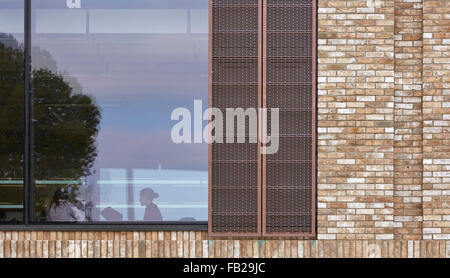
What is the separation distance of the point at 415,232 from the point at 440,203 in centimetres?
52

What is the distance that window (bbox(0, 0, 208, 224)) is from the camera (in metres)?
6.95

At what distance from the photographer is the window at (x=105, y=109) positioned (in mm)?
6945

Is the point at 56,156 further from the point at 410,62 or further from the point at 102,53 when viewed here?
the point at 410,62

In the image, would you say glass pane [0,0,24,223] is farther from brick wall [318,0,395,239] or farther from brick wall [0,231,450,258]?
brick wall [318,0,395,239]

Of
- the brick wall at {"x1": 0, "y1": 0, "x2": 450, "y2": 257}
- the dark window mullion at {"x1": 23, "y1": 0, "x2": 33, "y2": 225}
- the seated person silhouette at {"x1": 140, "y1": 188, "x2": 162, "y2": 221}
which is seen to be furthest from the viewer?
the seated person silhouette at {"x1": 140, "y1": 188, "x2": 162, "y2": 221}

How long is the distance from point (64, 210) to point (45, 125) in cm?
120

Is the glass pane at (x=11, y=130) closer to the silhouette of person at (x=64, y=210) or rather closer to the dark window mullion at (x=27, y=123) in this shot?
the dark window mullion at (x=27, y=123)

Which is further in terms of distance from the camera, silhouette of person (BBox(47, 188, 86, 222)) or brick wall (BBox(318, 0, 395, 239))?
silhouette of person (BBox(47, 188, 86, 222))

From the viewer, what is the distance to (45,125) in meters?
6.95

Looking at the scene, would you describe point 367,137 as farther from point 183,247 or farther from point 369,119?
point 183,247

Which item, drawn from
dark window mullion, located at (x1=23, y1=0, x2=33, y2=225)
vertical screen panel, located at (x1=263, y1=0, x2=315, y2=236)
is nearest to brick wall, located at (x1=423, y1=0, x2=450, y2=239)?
vertical screen panel, located at (x1=263, y1=0, x2=315, y2=236)

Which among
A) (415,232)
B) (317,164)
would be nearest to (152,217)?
(317,164)

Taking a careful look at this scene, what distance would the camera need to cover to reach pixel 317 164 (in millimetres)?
6816

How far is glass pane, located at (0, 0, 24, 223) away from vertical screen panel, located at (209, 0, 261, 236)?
2.64 meters
